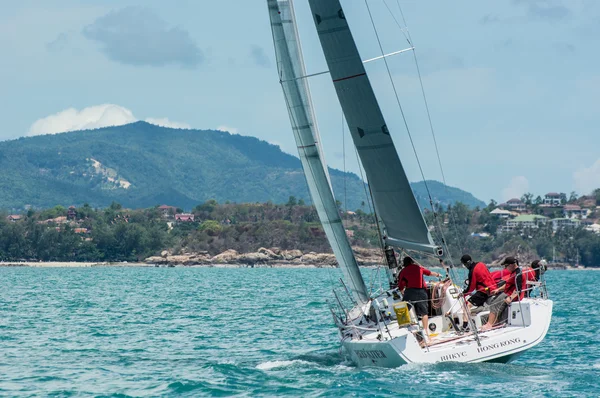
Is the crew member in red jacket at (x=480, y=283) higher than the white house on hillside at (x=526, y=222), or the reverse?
the white house on hillside at (x=526, y=222)

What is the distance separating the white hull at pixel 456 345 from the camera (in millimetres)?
16828

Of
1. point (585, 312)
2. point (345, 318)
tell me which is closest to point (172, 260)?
point (585, 312)

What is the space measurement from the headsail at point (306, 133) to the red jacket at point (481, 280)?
225 cm

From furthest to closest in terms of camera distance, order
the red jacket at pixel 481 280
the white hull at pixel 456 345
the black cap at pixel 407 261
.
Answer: the red jacket at pixel 481 280 < the black cap at pixel 407 261 < the white hull at pixel 456 345

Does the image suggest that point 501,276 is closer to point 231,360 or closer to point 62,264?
point 231,360

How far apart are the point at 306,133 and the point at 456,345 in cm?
549

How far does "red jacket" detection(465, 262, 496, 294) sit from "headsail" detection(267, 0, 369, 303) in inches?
88.6

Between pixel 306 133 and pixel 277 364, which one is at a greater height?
pixel 306 133

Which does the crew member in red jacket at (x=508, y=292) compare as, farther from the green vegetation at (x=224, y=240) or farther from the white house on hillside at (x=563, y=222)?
the white house on hillside at (x=563, y=222)

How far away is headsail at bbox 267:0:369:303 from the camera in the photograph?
19.9m

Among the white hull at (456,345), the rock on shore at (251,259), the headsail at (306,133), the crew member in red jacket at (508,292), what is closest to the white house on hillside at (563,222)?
the rock on shore at (251,259)

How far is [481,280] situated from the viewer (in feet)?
62.5

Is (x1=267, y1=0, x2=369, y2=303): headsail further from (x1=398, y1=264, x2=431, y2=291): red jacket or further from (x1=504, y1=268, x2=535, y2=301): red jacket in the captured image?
(x1=504, y1=268, x2=535, y2=301): red jacket

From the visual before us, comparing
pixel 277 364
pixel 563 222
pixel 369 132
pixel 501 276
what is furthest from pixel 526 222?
pixel 369 132
